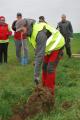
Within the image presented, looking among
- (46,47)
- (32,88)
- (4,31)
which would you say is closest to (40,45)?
(46,47)

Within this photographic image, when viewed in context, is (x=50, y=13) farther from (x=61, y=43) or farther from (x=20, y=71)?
(x=61, y=43)

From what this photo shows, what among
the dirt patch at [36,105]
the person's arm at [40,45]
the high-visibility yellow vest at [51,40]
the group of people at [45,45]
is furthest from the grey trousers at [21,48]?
the dirt patch at [36,105]

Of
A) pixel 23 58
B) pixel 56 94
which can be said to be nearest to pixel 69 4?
pixel 23 58

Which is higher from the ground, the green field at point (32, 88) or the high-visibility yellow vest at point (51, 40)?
the high-visibility yellow vest at point (51, 40)

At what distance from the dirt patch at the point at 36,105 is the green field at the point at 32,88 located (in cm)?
15

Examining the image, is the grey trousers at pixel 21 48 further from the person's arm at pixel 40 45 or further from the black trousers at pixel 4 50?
the person's arm at pixel 40 45

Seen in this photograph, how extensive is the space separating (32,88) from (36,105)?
146 cm

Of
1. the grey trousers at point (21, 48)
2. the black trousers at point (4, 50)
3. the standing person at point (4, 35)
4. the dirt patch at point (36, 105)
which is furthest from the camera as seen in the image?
the grey trousers at point (21, 48)

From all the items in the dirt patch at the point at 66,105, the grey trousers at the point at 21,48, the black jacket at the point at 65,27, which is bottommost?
the grey trousers at the point at 21,48

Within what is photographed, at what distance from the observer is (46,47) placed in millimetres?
10172

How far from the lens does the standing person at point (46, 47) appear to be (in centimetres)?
982

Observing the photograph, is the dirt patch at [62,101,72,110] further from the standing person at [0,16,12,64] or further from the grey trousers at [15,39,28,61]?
the grey trousers at [15,39,28,61]

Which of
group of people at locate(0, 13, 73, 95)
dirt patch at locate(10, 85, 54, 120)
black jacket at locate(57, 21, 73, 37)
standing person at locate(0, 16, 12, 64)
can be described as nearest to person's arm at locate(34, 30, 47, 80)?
group of people at locate(0, 13, 73, 95)

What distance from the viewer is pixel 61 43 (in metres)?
10.4
